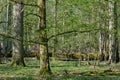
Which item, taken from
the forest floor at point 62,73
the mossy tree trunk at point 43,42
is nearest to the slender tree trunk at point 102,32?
the forest floor at point 62,73

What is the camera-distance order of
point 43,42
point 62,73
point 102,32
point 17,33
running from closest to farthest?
point 43,42
point 62,73
point 17,33
point 102,32

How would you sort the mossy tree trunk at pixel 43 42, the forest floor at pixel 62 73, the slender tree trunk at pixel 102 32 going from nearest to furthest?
the forest floor at pixel 62 73, the mossy tree trunk at pixel 43 42, the slender tree trunk at pixel 102 32

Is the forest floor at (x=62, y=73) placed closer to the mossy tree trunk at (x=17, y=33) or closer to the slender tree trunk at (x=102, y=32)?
the mossy tree trunk at (x=17, y=33)

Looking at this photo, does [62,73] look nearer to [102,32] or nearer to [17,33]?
[17,33]

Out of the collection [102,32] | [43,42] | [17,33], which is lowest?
[43,42]

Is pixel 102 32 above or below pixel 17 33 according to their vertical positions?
above

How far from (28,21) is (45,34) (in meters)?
23.7

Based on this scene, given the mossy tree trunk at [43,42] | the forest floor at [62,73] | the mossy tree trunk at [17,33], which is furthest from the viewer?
the mossy tree trunk at [17,33]

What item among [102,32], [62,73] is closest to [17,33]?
[62,73]

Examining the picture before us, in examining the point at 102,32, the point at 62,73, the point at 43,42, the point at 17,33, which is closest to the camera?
the point at 43,42

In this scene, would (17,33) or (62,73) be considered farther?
(17,33)

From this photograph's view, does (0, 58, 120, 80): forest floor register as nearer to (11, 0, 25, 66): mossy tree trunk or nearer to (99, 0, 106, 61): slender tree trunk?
(11, 0, 25, 66): mossy tree trunk

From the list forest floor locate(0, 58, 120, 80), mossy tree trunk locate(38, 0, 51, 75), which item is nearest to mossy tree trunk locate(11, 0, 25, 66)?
forest floor locate(0, 58, 120, 80)

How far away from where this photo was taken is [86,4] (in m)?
16.7
